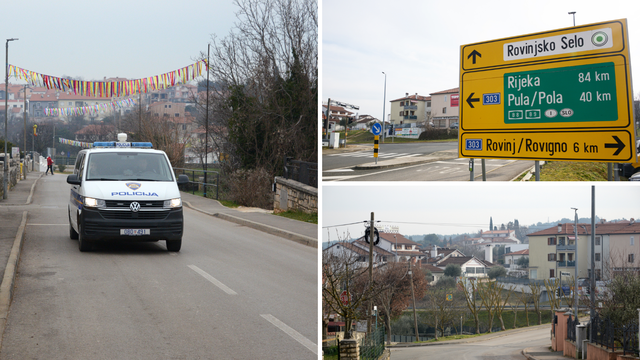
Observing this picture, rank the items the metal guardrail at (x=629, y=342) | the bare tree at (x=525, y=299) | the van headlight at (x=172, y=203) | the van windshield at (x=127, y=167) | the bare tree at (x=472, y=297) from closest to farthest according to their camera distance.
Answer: the van headlight at (x=172, y=203) → the van windshield at (x=127, y=167) → the metal guardrail at (x=629, y=342) → the bare tree at (x=472, y=297) → the bare tree at (x=525, y=299)

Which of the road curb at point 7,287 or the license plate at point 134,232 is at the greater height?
the license plate at point 134,232

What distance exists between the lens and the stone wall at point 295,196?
1780cm

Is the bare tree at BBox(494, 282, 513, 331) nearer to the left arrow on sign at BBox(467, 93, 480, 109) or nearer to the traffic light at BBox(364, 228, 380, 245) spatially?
the left arrow on sign at BBox(467, 93, 480, 109)

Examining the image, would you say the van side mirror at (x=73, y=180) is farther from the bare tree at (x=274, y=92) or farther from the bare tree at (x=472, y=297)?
the bare tree at (x=472, y=297)

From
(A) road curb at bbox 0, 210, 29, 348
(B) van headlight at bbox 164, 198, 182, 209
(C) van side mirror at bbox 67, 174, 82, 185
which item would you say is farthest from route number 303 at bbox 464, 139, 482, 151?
(C) van side mirror at bbox 67, 174, 82, 185

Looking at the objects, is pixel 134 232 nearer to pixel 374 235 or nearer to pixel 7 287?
pixel 7 287

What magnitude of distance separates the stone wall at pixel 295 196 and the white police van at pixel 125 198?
7.02 m

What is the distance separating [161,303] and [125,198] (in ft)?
13.2

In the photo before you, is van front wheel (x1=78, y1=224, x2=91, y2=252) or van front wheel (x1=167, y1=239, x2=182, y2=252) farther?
van front wheel (x1=167, y1=239, x2=182, y2=252)

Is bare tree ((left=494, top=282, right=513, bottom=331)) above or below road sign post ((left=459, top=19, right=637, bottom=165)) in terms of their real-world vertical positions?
below

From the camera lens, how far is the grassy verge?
57.3 ft

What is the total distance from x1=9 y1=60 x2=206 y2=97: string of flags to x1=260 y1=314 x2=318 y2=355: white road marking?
25.8m

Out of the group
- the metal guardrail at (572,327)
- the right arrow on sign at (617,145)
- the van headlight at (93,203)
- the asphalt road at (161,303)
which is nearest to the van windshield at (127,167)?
the van headlight at (93,203)

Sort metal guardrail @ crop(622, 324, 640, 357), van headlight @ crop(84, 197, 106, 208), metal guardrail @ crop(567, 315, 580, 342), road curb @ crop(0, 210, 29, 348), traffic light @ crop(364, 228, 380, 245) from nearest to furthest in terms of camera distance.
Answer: traffic light @ crop(364, 228, 380, 245) → road curb @ crop(0, 210, 29, 348) → van headlight @ crop(84, 197, 106, 208) → metal guardrail @ crop(622, 324, 640, 357) → metal guardrail @ crop(567, 315, 580, 342)
